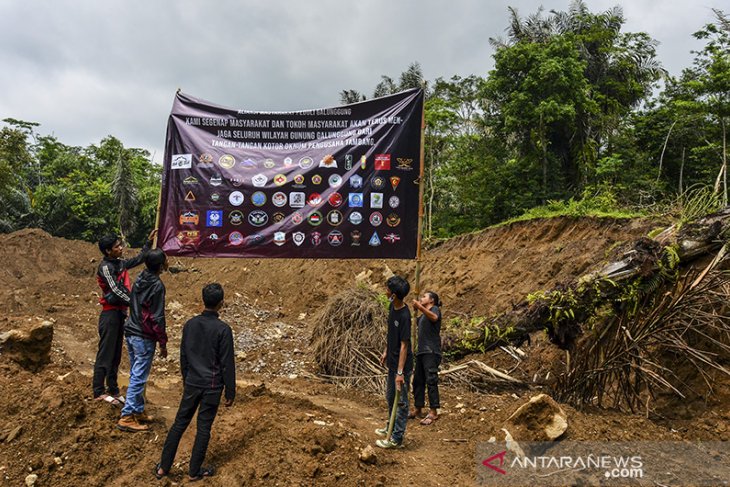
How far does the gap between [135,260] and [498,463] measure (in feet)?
12.4

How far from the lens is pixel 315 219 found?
572 centimetres

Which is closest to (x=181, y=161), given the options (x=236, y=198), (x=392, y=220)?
(x=236, y=198)

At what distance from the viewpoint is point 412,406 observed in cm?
574

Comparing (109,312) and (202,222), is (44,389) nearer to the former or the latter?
(109,312)

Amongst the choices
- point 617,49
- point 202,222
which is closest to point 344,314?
point 202,222

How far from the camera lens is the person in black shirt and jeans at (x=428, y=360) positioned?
17.4ft

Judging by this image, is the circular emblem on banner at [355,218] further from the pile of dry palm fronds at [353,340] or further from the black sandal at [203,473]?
the black sandal at [203,473]

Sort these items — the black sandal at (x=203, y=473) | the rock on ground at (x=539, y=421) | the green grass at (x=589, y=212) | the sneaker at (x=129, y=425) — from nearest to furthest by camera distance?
1. the black sandal at (x=203, y=473)
2. the rock on ground at (x=539, y=421)
3. the sneaker at (x=129, y=425)
4. the green grass at (x=589, y=212)

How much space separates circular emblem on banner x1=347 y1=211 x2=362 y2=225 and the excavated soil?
2.21m

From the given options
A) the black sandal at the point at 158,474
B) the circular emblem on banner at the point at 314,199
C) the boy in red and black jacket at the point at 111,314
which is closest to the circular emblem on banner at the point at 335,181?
the circular emblem on banner at the point at 314,199

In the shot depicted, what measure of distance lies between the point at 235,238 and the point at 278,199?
2.30 ft

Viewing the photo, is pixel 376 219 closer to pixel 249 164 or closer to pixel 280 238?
pixel 280 238

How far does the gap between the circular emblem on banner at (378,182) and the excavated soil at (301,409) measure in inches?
103

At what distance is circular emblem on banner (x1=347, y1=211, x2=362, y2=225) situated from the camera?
5719 millimetres
